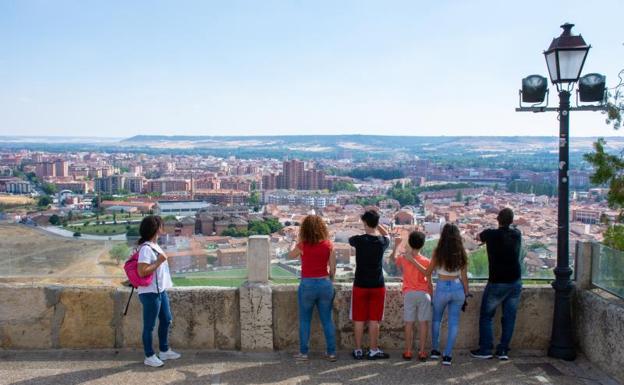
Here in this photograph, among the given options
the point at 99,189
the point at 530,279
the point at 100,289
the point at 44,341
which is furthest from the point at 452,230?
the point at 99,189

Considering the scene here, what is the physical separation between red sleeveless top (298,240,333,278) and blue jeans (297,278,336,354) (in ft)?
0.18

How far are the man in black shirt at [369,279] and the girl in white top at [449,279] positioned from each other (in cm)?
31

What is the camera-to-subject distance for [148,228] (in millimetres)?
5078

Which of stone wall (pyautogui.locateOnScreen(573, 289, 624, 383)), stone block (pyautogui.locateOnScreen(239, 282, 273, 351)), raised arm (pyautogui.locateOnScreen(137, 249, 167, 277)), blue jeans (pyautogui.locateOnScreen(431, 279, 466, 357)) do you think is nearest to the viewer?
stone wall (pyautogui.locateOnScreen(573, 289, 624, 383))

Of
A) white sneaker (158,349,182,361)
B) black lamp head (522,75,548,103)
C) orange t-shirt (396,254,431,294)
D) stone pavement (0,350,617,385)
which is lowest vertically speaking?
stone pavement (0,350,617,385)

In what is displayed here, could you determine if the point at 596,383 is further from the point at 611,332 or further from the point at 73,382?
the point at 73,382

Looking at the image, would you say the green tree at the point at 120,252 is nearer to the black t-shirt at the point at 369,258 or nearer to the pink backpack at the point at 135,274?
the pink backpack at the point at 135,274

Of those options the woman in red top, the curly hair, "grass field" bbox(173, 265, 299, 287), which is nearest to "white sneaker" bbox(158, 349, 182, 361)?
"grass field" bbox(173, 265, 299, 287)

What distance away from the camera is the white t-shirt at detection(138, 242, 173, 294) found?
5012 millimetres

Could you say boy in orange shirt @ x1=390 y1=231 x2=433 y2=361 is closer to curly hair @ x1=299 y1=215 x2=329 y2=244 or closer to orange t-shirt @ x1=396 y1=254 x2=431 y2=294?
orange t-shirt @ x1=396 y1=254 x2=431 y2=294

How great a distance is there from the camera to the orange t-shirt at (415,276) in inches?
207

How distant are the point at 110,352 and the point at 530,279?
404cm

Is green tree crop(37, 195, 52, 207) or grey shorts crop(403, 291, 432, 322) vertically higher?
grey shorts crop(403, 291, 432, 322)

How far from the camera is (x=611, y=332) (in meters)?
4.97
